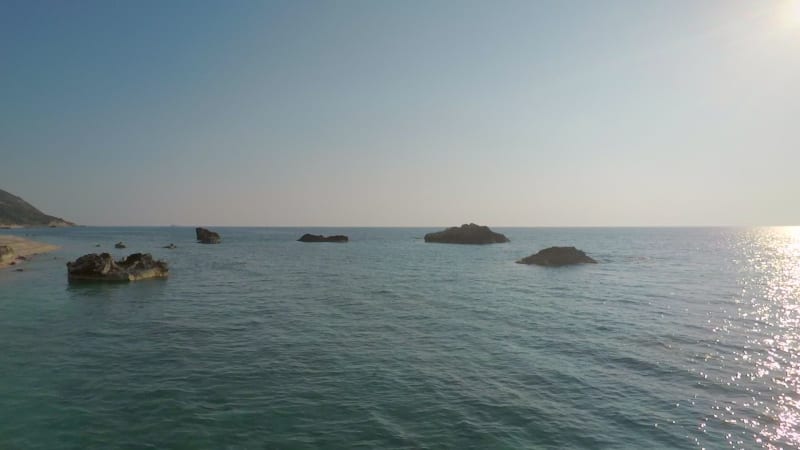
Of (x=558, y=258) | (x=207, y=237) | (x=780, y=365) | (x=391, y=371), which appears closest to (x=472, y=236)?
(x=558, y=258)

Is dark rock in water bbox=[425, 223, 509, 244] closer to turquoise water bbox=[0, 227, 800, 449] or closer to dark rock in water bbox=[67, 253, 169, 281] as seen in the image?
turquoise water bbox=[0, 227, 800, 449]

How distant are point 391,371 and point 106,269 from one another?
40.7m

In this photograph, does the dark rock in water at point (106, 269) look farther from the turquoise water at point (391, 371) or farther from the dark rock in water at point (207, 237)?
the dark rock in water at point (207, 237)

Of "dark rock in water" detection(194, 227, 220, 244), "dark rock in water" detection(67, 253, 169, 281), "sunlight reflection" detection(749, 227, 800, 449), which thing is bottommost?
"sunlight reflection" detection(749, 227, 800, 449)

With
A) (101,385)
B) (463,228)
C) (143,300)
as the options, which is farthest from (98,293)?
(463,228)

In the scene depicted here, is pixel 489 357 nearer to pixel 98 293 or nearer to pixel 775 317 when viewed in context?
pixel 775 317

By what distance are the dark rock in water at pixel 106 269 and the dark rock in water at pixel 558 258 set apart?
57.3m

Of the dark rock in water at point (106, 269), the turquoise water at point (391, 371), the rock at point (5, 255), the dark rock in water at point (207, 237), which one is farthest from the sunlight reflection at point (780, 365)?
the dark rock in water at point (207, 237)

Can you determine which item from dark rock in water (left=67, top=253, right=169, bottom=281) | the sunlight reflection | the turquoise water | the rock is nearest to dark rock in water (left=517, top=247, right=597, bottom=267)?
the sunlight reflection

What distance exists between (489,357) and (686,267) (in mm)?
66388

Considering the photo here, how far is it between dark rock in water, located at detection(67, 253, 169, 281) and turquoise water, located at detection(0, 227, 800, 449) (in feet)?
17.6

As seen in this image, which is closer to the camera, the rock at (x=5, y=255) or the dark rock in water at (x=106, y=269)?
the dark rock in water at (x=106, y=269)

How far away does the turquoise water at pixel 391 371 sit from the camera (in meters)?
12.8

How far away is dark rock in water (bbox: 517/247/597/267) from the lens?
71.8 metres
